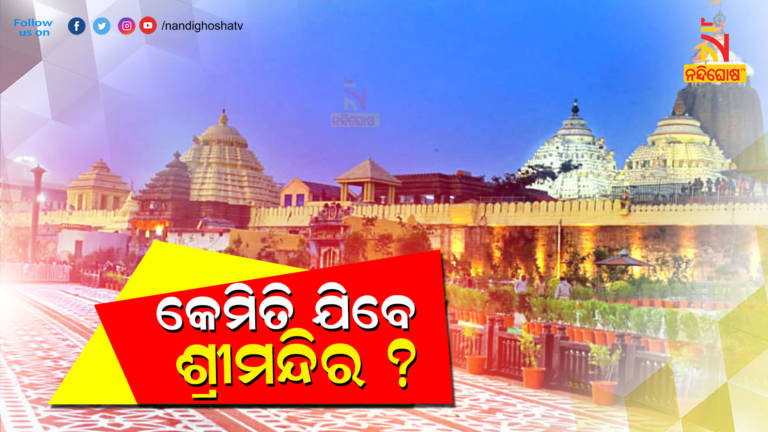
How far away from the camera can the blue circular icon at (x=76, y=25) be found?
6723mm

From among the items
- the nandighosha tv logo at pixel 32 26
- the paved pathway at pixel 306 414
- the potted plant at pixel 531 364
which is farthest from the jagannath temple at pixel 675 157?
the nandighosha tv logo at pixel 32 26

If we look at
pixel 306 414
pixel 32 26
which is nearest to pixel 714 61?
pixel 306 414

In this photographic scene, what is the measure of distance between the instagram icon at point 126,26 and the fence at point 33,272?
3.34 meters

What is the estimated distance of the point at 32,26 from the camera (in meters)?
6.66

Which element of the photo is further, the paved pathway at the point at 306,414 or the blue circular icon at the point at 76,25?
the blue circular icon at the point at 76,25

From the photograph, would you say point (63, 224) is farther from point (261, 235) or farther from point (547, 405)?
point (547, 405)

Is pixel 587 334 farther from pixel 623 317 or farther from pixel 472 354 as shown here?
pixel 472 354

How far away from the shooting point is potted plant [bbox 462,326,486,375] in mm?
5934

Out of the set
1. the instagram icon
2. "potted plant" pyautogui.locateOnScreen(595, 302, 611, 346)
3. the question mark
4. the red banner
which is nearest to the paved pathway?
the red banner

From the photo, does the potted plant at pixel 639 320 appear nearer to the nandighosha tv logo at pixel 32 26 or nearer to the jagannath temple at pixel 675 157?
the jagannath temple at pixel 675 157

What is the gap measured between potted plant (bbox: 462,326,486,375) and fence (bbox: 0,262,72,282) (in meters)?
5.25

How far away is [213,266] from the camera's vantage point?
589cm

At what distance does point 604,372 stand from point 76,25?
5.51 metres

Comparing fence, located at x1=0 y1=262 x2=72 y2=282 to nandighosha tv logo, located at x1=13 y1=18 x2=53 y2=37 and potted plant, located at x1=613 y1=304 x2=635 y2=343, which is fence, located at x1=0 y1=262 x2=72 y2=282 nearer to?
nandighosha tv logo, located at x1=13 y1=18 x2=53 y2=37
